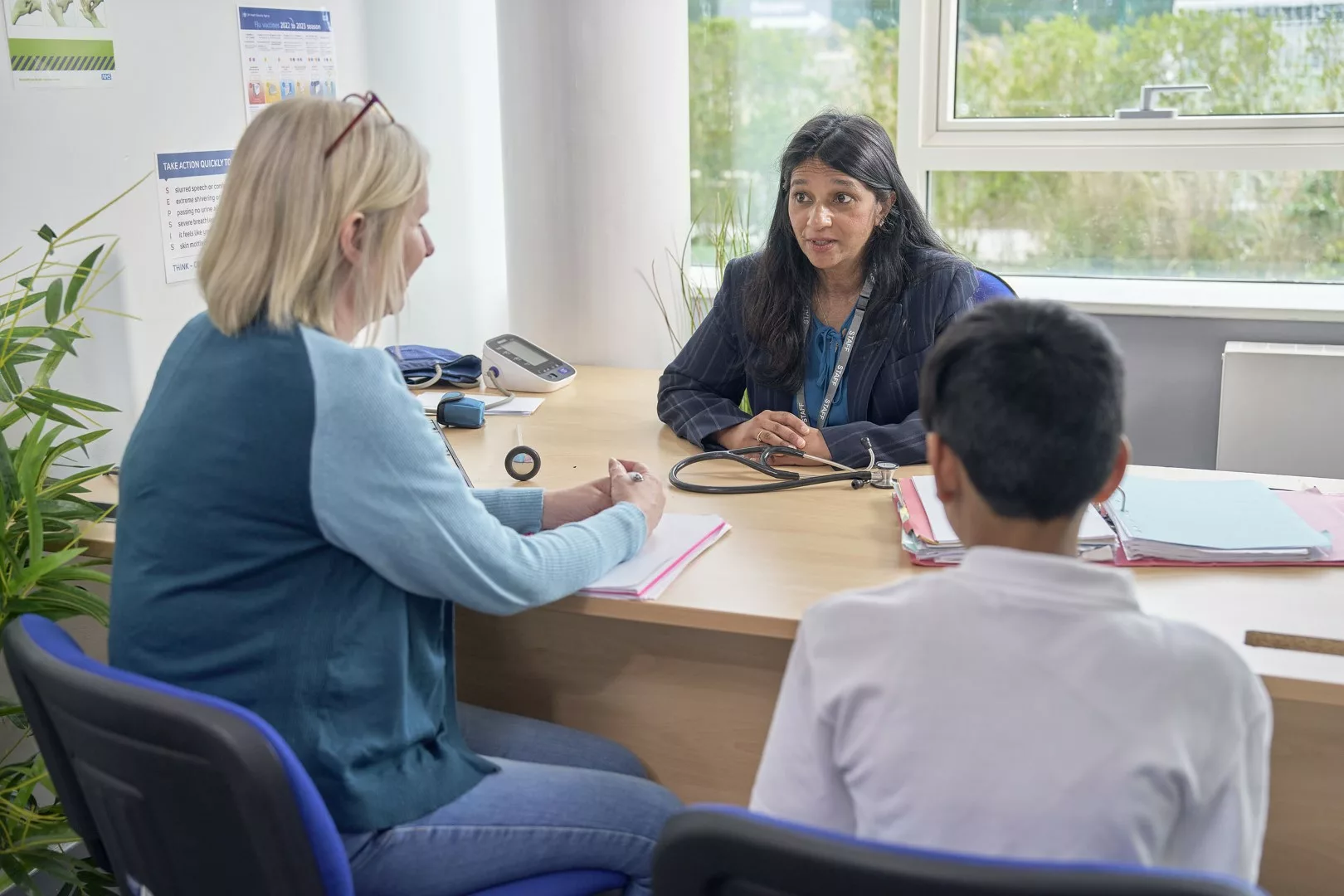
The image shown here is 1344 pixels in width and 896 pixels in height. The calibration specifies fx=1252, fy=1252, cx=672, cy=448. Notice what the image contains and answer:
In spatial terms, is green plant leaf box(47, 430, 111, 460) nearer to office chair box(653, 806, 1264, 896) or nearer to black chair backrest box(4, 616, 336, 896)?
black chair backrest box(4, 616, 336, 896)

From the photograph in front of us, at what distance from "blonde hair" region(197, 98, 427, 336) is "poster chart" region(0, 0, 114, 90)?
0.95 metres

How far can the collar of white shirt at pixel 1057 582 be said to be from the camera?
930 mm

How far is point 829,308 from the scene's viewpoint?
7.98 feet

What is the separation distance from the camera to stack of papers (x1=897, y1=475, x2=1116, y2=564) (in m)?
1.63

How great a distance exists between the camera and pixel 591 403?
8.65 feet

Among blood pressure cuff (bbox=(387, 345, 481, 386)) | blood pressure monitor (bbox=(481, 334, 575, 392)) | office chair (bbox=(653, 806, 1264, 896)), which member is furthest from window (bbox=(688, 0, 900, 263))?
office chair (bbox=(653, 806, 1264, 896))

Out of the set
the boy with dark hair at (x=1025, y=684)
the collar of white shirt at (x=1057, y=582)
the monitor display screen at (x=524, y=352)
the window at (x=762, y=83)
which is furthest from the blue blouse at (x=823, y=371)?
the collar of white shirt at (x=1057, y=582)

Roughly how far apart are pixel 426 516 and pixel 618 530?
0.38 m

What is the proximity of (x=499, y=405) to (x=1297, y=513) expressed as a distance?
4.95ft

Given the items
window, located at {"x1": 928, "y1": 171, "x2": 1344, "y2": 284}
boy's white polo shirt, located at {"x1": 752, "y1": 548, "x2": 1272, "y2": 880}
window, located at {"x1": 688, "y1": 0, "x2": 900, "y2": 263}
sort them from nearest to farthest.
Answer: boy's white polo shirt, located at {"x1": 752, "y1": 548, "x2": 1272, "y2": 880}, window, located at {"x1": 928, "y1": 171, "x2": 1344, "y2": 284}, window, located at {"x1": 688, "y1": 0, "x2": 900, "y2": 263}

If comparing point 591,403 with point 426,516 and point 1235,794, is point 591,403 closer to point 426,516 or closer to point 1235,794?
point 426,516

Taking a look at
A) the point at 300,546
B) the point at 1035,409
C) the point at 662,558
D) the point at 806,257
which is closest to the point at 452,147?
the point at 806,257

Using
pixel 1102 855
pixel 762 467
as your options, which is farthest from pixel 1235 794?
pixel 762 467

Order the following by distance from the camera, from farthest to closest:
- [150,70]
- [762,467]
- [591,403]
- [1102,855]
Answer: [591,403] < [150,70] < [762,467] < [1102,855]
